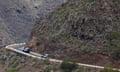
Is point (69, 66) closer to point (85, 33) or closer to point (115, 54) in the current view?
point (115, 54)

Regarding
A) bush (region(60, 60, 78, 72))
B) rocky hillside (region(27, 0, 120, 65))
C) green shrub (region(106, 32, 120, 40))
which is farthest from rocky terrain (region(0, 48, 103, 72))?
green shrub (region(106, 32, 120, 40))

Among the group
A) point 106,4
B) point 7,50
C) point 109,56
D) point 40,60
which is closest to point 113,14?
point 106,4

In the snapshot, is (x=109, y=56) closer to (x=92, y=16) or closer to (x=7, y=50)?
(x=92, y=16)

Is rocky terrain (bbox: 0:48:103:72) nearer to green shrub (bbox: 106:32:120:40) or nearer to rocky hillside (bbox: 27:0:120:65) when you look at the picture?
rocky hillside (bbox: 27:0:120:65)

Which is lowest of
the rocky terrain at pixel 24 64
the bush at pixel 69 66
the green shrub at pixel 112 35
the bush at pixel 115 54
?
the rocky terrain at pixel 24 64

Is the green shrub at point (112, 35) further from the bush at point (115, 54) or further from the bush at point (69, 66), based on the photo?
the bush at point (69, 66)

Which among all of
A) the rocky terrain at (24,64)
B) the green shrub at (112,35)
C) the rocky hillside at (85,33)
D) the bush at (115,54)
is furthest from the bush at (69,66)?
the green shrub at (112,35)

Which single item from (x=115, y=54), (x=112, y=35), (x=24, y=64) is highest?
(x=112, y=35)

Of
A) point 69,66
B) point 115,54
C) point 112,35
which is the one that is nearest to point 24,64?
point 69,66

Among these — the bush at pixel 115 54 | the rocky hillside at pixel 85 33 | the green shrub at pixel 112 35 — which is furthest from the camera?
the green shrub at pixel 112 35
